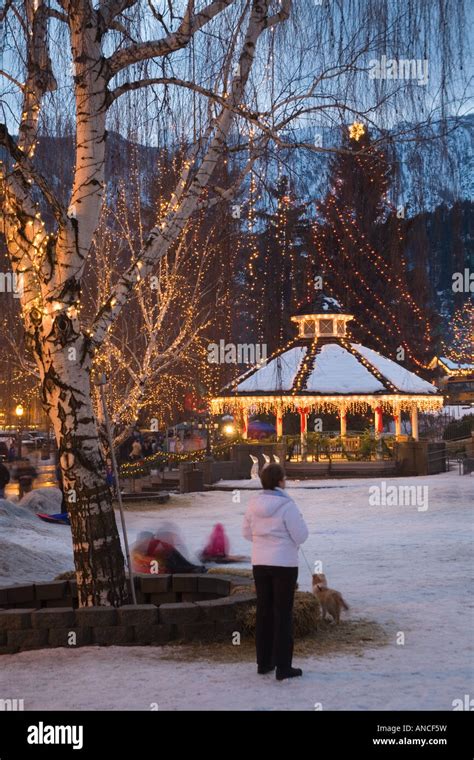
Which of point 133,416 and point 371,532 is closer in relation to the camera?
point 371,532

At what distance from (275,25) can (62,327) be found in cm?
358

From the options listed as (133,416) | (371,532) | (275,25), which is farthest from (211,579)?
(133,416)

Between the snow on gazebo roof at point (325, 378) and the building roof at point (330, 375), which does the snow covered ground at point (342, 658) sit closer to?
the snow on gazebo roof at point (325, 378)

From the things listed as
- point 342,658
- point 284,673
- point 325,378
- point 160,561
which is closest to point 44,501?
point 160,561

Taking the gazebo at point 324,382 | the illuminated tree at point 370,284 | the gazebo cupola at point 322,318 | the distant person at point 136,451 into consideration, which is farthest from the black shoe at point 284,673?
the illuminated tree at point 370,284

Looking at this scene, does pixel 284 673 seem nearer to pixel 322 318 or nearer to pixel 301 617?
pixel 301 617

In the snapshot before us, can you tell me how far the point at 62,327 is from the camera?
10258mm

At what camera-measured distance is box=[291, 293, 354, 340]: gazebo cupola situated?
Result: 1767 inches

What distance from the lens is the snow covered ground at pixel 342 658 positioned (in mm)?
7910

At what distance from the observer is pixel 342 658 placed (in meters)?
9.30

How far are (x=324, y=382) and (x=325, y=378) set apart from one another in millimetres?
326

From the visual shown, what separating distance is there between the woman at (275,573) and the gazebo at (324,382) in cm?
2936
